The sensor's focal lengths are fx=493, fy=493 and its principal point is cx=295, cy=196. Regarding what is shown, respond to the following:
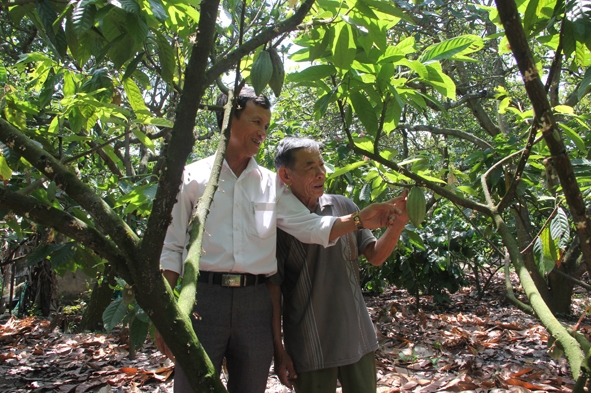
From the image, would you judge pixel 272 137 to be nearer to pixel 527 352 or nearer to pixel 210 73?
pixel 527 352

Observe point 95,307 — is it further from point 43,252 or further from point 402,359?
point 402,359

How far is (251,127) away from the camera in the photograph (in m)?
1.92

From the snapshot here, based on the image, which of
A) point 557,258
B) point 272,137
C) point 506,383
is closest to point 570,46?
point 557,258

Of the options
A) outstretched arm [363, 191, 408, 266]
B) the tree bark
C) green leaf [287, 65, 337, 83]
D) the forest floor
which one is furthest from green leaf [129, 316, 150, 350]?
the forest floor

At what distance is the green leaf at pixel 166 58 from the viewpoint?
123 centimetres

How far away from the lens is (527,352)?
391 centimetres

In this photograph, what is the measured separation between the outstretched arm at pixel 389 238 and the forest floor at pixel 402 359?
142 cm

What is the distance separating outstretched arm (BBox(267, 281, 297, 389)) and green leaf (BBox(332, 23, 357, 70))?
115 cm

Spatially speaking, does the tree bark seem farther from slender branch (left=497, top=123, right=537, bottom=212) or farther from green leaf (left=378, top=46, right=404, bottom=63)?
green leaf (left=378, top=46, right=404, bottom=63)

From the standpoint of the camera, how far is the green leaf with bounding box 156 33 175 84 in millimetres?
1233

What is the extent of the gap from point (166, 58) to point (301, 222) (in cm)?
88

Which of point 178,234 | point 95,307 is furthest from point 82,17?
point 95,307

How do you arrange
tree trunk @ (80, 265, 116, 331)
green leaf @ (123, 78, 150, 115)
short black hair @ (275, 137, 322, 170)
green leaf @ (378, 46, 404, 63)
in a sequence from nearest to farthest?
1. green leaf @ (378, 46, 404, 63)
2. green leaf @ (123, 78, 150, 115)
3. short black hair @ (275, 137, 322, 170)
4. tree trunk @ (80, 265, 116, 331)

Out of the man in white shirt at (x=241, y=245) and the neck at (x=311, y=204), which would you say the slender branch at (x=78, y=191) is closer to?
the man in white shirt at (x=241, y=245)
